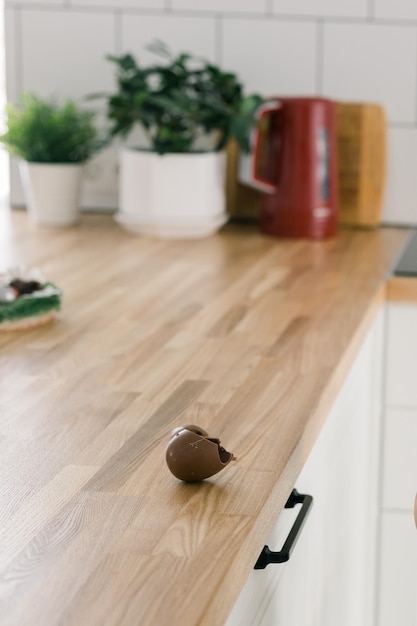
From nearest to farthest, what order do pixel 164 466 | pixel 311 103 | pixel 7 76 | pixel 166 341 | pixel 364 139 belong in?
pixel 164 466, pixel 166 341, pixel 311 103, pixel 364 139, pixel 7 76

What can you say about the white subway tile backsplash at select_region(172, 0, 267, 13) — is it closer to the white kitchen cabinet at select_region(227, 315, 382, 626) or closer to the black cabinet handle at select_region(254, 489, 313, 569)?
the white kitchen cabinet at select_region(227, 315, 382, 626)

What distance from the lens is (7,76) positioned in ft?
7.32

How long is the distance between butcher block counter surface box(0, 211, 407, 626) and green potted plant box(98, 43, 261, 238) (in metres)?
0.09

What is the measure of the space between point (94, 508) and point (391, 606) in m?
1.08

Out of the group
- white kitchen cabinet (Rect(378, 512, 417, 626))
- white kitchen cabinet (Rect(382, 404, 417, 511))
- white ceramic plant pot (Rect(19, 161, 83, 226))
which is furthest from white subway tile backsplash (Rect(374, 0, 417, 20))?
white kitchen cabinet (Rect(378, 512, 417, 626))

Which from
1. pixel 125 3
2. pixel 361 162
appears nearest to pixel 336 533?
pixel 361 162

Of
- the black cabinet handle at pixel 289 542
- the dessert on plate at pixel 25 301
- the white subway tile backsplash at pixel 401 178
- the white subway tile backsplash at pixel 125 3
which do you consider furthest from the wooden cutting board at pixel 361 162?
A: the black cabinet handle at pixel 289 542

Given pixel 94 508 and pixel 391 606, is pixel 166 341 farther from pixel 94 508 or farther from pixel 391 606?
pixel 391 606

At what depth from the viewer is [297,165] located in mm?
1967

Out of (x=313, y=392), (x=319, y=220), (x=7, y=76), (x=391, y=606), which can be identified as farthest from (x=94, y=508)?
(x=7, y=76)

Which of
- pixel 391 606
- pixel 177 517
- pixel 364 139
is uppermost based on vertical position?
pixel 364 139

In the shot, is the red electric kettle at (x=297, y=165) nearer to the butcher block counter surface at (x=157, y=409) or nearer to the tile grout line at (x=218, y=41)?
the butcher block counter surface at (x=157, y=409)

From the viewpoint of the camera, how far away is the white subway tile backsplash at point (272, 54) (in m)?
2.09

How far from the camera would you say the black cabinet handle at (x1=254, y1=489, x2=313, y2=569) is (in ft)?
2.88
